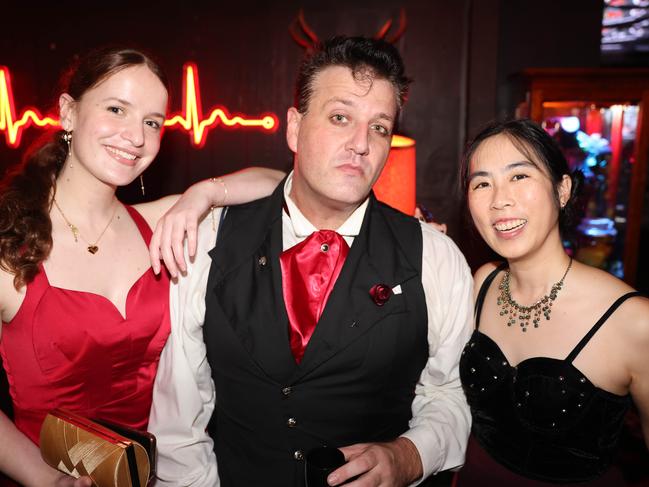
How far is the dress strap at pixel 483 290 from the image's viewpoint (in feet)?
6.35

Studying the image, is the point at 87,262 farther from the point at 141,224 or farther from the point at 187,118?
the point at 187,118

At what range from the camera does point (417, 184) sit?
15.3ft

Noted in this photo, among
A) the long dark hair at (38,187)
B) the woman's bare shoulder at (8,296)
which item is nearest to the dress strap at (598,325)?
the long dark hair at (38,187)

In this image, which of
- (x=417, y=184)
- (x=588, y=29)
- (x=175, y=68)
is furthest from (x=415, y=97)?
(x=175, y=68)

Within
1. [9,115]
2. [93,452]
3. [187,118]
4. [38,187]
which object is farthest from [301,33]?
[93,452]

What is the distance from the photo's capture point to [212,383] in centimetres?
173

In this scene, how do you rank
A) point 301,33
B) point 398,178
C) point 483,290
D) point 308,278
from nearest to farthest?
point 308,278 → point 483,290 → point 398,178 → point 301,33

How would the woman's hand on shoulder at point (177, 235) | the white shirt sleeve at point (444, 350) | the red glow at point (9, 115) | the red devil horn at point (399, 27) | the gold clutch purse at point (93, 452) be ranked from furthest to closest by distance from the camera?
the red devil horn at point (399, 27) → the red glow at point (9, 115) → the white shirt sleeve at point (444, 350) → the woman's hand on shoulder at point (177, 235) → the gold clutch purse at point (93, 452)

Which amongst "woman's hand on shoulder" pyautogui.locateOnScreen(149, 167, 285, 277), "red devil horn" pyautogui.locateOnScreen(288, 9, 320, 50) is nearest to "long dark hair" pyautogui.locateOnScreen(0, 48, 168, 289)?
"woman's hand on shoulder" pyautogui.locateOnScreen(149, 167, 285, 277)

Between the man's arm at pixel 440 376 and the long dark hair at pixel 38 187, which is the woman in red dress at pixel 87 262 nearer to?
the long dark hair at pixel 38 187

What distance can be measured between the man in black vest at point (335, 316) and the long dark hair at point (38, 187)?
53 cm

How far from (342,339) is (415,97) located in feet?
11.2

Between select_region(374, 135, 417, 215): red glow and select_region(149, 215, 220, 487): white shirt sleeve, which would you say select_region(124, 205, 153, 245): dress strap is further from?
select_region(374, 135, 417, 215): red glow

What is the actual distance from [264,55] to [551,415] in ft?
12.5
